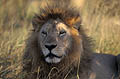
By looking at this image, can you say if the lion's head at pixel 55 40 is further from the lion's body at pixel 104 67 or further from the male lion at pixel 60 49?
the lion's body at pixel 104 67

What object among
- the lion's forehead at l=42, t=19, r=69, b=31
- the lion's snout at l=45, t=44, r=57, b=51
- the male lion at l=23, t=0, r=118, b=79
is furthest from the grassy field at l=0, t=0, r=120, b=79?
the lion's snout at l=45, t=44, r=57, b=51

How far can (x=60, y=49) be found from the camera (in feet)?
12.8

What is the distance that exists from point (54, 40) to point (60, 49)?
0.51ft

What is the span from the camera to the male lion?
3977 mm

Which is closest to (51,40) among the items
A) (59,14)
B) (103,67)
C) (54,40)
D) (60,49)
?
(54,40)

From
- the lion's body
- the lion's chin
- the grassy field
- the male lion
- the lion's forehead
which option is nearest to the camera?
the lion's chin

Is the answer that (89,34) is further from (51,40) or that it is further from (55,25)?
(51,40)

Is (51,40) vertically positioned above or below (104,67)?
above

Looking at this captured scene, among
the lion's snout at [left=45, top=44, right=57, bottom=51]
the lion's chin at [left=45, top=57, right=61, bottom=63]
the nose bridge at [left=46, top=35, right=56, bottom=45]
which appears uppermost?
the nose bridge at [left=46, top=35, right=56, bottom=45]

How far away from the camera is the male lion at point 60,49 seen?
398 cm

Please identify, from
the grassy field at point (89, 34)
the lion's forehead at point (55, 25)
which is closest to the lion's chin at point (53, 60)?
the lion's forehead at point (55, 25)

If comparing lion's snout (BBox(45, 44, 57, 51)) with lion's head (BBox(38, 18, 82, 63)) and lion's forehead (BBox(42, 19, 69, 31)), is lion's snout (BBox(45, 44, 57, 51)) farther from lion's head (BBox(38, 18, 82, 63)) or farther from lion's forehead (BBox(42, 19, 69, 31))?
lion's forehead (BBox(42, 19, 69, 31))

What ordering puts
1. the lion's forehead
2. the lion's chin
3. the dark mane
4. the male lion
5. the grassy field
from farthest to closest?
the grassy field
the dark mane
the lion's forehead
the male lion
the lion's chin

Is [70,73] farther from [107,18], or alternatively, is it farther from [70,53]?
[107,18]
